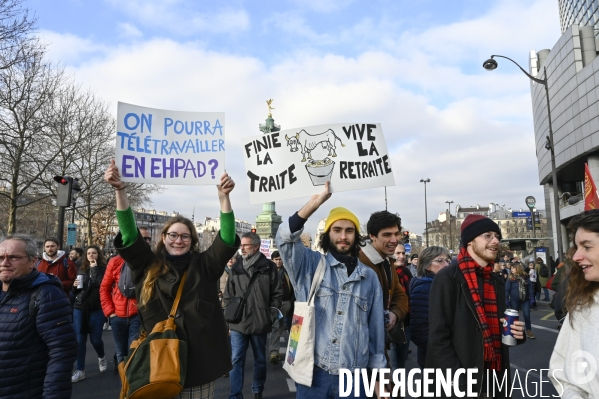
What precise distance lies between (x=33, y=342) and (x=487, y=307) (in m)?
2.95

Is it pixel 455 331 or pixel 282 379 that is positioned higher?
pixel 455 331

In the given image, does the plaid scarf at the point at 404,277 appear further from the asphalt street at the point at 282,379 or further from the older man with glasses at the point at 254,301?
the older man with glasses at the point at 254,301

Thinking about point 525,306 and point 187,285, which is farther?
point 525,306

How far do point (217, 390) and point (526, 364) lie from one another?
5.03 metres

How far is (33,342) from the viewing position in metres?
2.87

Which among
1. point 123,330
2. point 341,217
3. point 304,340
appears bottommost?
point 123,330

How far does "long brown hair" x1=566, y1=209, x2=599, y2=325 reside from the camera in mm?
2330

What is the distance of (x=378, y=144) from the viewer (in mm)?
4289

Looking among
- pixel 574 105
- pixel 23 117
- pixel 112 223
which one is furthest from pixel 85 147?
pixel 574 105

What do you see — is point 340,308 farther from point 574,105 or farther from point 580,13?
point 580,13

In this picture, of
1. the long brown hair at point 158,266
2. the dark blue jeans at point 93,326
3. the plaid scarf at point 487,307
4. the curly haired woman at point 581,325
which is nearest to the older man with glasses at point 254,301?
the dark blue jeans at point 93,326

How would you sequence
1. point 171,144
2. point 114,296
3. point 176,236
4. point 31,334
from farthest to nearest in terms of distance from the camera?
1. point 114,296
2. point 171,144
3. point 176,236
4. point 31,334

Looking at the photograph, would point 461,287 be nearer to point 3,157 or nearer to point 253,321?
point 253,321

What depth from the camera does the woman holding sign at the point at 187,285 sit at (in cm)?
296
